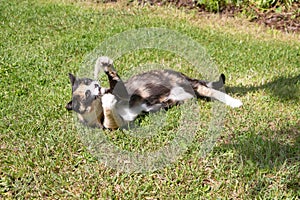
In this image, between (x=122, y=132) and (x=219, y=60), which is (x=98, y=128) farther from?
(x=219, y=60)

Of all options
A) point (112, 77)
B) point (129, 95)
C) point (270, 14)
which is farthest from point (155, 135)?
point (270, 14)

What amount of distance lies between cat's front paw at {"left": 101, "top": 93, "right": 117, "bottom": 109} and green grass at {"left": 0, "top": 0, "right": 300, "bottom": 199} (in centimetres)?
29

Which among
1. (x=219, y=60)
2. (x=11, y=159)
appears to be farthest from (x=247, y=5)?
(x=11, y=159)

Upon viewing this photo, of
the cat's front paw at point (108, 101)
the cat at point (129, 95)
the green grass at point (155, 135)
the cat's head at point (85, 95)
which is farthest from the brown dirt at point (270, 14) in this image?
the cat's front paw at point (108, 101)

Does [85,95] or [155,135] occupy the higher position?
[85,95]

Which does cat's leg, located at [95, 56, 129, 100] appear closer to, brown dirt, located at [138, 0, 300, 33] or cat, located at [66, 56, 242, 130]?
cat, located at [66, 56, 242, 130]

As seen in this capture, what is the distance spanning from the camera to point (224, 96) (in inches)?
166

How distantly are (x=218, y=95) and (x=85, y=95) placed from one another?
1381mm

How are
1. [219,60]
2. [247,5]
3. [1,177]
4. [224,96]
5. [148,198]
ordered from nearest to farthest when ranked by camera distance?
[148,198] → [1,177] → [224,96] → [219,60] → [247,5]

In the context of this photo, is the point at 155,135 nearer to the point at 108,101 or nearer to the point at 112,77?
the point at 108,101

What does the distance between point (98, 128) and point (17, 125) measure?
793 mm

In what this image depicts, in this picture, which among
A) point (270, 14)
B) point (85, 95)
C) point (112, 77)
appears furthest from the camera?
point (270, 14)

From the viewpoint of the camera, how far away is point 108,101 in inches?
135

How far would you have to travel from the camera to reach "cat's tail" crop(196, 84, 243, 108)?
163 inches
